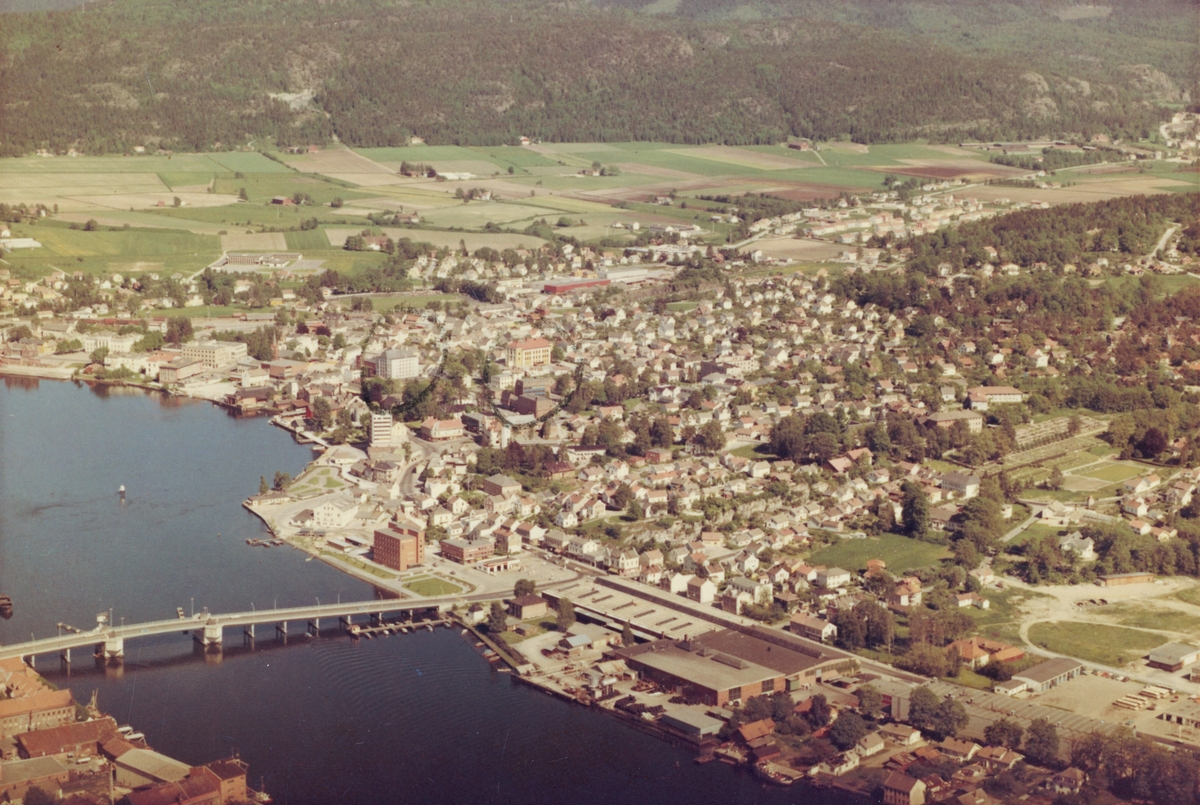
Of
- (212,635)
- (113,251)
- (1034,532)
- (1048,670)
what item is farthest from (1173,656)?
(113,251)

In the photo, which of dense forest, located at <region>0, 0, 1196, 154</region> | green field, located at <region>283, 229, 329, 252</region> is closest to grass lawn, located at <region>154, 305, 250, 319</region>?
green field, located at <region>283, 229, 329, 252</region>

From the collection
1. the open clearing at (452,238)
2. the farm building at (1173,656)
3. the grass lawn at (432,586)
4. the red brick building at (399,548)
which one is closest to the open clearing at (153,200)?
the open clearing at (452,238)

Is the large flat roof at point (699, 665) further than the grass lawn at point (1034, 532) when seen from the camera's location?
No

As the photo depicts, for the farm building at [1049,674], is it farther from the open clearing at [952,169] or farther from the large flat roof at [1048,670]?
the open clearing at [952,169]

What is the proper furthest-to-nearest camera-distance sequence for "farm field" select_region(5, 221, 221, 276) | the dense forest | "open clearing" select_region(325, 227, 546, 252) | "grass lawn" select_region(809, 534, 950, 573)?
the dense forest, "open clearing" select_region(325, 227, 546, 252), "farm field" select_region(5, 221, 221, 276), "grass lawn" select_region(809, 534, 950, 573)

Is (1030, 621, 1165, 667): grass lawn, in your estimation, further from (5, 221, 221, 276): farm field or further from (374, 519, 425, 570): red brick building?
(5, 221, 221, 276): farm field

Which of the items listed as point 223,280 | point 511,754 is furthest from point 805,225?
point 511,754

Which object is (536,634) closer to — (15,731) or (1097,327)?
(15,731)
